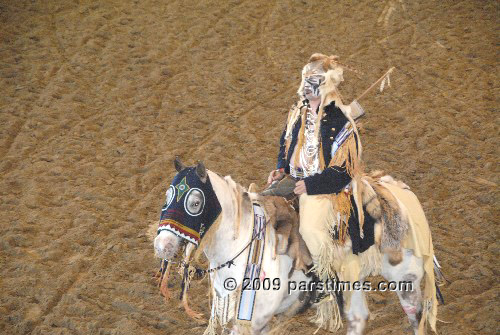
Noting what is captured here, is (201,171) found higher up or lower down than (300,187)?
higher up

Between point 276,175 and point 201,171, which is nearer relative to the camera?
point 201,171

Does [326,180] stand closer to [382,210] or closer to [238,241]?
[382,210]

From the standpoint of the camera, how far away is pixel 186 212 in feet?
12.2

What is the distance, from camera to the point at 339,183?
13.5ft

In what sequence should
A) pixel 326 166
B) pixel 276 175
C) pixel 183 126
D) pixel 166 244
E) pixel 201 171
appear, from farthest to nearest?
pixel 183 126 → pixel 276 175 → pixel 326 166 → pixel 201 171 → pixel 166 244

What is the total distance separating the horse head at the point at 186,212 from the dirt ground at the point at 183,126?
5.64 feet

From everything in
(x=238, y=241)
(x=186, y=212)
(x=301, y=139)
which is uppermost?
(x=301, y=139)

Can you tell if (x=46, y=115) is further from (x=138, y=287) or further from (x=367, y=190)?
(x=367, y=190)

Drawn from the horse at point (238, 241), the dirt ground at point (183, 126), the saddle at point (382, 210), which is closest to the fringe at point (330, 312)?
the horse at point (238, 241)

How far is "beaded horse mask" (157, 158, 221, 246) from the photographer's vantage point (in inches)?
146

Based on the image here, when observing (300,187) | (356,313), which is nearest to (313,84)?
(300,187)

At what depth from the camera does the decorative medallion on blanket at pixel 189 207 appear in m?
3.71

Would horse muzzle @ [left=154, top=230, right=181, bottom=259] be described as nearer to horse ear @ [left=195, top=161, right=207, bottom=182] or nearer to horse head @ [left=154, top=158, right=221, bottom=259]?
horse head @ [left=154, top=158, right=221, bottom=259]

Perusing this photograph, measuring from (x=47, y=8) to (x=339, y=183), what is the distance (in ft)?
26.7
